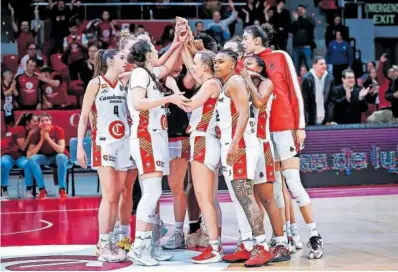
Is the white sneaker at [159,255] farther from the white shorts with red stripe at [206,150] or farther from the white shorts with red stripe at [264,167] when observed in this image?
the white shorts with red stripe at [264,167]

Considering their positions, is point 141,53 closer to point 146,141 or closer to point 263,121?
point 146,141

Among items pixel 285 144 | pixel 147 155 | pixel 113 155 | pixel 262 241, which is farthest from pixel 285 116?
pixel 113 155

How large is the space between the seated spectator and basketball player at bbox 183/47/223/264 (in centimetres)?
610

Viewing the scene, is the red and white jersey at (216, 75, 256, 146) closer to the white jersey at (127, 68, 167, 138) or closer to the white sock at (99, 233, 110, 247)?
the white jersey at (127, 68, 167, 138)

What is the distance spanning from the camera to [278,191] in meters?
8.17

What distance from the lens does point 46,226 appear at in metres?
10.5

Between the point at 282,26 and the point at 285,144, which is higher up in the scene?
the point at 282,26

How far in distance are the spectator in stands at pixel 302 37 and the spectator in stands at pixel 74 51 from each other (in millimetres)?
4364

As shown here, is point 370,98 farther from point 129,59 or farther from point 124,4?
point 129,59

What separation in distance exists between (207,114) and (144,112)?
52cm

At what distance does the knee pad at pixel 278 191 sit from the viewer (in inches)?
320

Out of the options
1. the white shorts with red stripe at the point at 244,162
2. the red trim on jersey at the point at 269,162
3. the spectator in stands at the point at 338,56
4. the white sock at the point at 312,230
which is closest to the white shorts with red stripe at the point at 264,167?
the red trim on jersey at the point at 269,162

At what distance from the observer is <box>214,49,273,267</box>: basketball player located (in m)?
7.49

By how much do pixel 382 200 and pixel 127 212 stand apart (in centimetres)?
496
